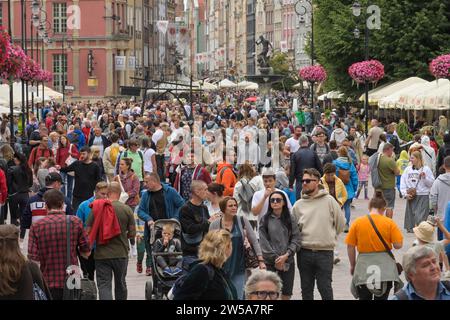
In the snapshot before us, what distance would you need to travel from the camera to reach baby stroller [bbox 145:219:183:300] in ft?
43.2

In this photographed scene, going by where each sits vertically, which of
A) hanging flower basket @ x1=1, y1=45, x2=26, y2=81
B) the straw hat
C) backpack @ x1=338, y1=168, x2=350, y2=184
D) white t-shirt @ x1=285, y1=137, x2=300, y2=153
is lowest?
backpack @ x1=338, y1=168, x2=350, y2=184

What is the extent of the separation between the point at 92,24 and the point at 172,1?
220ft

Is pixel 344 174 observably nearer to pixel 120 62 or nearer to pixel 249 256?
pixel 249 256

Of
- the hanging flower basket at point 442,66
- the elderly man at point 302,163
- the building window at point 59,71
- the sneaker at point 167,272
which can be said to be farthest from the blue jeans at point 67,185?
the building window at point 59,71

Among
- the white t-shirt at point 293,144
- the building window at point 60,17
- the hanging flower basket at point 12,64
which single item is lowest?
the white t-shirt at point 293,144

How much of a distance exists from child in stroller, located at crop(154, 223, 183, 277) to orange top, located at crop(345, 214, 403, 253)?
1962mm

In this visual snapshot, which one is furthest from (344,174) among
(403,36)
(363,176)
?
(403,36)

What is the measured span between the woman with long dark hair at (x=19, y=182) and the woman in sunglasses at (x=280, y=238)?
26.3 ft

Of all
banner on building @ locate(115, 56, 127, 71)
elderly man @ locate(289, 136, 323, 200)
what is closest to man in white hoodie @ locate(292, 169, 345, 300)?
elderly man @ locate(289, 136, 323, 200)

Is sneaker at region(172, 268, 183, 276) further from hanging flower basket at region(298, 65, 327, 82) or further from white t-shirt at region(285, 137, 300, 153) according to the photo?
hanging flower basket at region(298, 65, 327, 82)

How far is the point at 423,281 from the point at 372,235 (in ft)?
13.4

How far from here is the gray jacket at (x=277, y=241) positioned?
41.6 ft

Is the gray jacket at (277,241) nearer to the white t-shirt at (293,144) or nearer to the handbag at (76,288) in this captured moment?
the handbag at (76,288)

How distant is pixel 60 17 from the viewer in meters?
97.7
